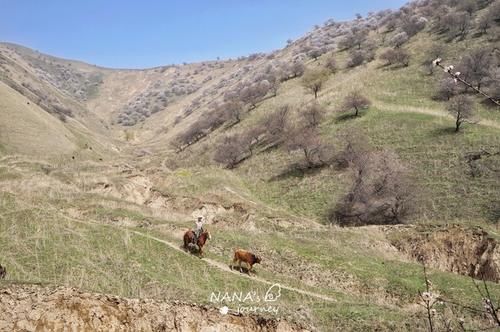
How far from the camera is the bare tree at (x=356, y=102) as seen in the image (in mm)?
69250

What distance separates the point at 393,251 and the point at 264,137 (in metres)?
47.0

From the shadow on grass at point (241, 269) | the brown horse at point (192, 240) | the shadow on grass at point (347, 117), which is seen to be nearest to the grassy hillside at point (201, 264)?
the shadow on grass at point (241, 269)

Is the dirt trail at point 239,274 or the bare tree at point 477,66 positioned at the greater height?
the bare tree at point 477,66

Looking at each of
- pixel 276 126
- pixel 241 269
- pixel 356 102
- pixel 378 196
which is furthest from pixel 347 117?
pixel 241 269

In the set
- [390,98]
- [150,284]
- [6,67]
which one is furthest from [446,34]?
[6,67]

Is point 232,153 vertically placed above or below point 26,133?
below

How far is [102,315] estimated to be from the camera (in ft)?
48.1

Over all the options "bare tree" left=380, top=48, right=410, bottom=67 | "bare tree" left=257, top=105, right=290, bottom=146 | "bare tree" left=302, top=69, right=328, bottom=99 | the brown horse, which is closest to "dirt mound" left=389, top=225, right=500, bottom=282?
the brown horse

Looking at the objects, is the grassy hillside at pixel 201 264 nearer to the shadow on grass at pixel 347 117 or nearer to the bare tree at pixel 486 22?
the shadow on grass at pixel 347 117

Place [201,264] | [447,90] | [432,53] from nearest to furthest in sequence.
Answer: [201,264] < [447,90] < [432,53]

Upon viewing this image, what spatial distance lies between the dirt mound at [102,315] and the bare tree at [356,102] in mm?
57446

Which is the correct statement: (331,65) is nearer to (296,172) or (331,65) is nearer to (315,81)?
(315,81)

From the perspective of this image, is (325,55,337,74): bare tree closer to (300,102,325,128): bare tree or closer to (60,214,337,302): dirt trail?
(300,102,325,128): bare tree

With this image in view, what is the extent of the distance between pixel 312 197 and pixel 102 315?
133 ft
